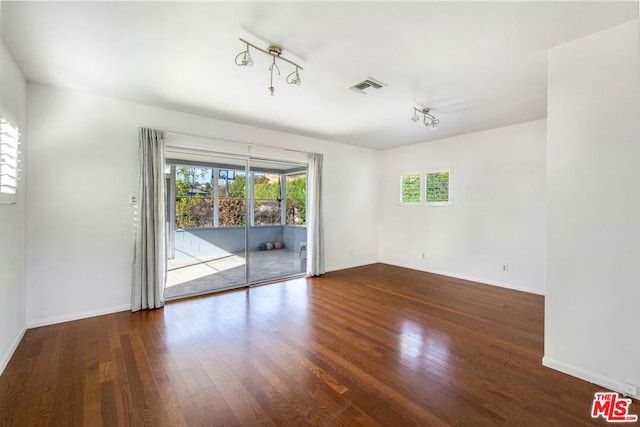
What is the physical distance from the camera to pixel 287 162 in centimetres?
509

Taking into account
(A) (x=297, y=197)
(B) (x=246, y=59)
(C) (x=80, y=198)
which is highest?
(B) (x=246, y=59)

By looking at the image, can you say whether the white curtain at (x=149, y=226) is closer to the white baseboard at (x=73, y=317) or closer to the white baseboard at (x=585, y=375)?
the white baseboard at (x=73, y=317)

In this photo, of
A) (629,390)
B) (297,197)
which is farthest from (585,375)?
(297,197)

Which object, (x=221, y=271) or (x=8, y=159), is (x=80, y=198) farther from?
(x=221, y=271)

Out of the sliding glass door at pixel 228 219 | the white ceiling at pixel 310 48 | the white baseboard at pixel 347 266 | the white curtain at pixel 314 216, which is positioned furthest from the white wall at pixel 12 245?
the white baseboard at pixel 347 266

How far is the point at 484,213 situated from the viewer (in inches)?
187

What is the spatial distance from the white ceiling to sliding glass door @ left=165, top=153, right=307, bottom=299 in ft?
3.64

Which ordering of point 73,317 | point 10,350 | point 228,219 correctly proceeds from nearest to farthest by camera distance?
point 10,350 → point 73,317 → point 228,219

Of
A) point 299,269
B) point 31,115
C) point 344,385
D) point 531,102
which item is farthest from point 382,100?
point 31,115

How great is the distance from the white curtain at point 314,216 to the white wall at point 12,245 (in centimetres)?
373

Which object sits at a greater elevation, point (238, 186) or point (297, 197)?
point (238, 186)

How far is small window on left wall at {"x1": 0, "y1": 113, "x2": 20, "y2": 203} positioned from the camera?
2.15 meters

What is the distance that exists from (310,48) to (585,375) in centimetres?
335

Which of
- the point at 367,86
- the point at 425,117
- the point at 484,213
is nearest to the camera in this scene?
the point at 367,86
